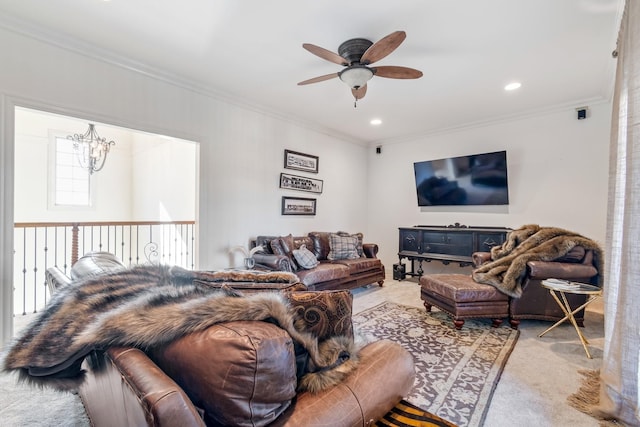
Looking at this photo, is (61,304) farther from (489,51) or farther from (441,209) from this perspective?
(441,209)

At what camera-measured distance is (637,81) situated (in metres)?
1.56

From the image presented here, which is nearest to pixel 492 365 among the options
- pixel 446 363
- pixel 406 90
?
pixel 446 363

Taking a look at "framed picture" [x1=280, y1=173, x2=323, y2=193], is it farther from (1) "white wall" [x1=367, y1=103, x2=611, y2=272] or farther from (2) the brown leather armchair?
(2) the brown leather armchair

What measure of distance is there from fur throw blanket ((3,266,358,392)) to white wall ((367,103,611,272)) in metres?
4.58

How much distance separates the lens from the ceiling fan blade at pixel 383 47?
7.15 feet

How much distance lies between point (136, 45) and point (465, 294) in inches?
157

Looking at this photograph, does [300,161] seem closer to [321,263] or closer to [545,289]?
[321,263]

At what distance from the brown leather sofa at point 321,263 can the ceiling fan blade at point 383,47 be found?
7.59 feet

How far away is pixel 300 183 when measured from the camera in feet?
16.5

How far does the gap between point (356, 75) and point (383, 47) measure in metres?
0.45

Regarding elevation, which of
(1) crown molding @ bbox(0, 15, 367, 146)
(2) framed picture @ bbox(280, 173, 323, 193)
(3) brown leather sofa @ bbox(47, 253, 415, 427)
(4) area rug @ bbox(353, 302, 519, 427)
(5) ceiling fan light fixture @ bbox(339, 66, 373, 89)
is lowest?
(4) area rug @ bbox(353, 302, 519, 427)

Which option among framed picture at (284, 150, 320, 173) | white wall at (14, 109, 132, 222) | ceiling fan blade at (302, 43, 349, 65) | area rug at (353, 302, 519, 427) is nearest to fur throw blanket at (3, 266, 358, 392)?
area rug at (353, 302, 519, 427)

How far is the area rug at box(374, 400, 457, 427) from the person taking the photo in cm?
113

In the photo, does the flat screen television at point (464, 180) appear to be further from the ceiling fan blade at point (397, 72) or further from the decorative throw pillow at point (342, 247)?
the ceiling fan blade at point (397, 72)
